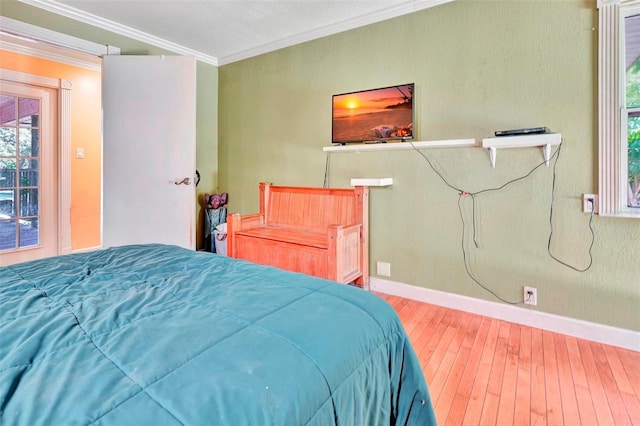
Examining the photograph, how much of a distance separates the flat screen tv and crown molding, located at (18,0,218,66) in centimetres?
199

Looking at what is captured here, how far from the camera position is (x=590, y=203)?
2031 mm

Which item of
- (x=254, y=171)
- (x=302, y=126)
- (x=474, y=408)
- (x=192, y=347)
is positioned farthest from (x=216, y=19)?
(x=474, y=408)

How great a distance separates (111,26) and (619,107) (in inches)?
165

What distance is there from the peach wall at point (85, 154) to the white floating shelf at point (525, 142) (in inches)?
171

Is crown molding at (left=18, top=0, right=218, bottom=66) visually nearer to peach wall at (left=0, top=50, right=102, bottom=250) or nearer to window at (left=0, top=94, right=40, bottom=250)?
peach wall at (left=0, top=50, right=102, bottom=250)

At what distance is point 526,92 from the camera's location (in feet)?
7.23

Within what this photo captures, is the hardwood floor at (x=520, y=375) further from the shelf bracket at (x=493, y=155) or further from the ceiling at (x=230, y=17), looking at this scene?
the ceiling at (x=230, y=17)

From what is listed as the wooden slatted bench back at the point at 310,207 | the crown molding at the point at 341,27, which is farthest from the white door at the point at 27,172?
the wooden slatted bench back at the point at 310,207

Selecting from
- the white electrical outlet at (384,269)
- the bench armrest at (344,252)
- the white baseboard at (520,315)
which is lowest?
the white baseboard at (520,315)

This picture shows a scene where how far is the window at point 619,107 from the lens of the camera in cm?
193

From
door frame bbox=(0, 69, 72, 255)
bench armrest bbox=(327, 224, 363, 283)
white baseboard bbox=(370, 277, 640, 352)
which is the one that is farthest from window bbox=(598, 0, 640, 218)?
door frame bbox=(0, 69, 72, 255)

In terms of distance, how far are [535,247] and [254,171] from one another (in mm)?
2841

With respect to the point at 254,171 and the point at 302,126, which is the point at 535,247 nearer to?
the point at 302,126

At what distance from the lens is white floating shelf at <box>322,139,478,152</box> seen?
7.89ft
